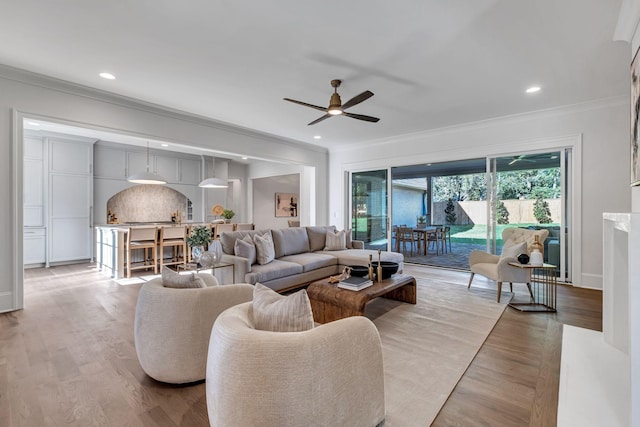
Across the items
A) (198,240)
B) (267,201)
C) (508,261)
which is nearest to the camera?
(198,240)

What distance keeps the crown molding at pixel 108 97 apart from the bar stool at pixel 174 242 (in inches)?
84.7

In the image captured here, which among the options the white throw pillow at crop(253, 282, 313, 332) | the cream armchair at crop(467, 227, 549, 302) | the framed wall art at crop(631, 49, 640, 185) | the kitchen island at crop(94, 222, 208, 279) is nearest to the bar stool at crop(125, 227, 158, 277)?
the kitchen island at crop(94, 222, 208, 279)

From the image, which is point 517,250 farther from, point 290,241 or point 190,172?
point 190,172

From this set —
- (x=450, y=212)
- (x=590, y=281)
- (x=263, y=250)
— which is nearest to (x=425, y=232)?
(x=450, y=212)

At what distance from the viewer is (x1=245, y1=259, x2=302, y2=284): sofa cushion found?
3641 millimetres

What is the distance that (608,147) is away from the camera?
4.19 meters

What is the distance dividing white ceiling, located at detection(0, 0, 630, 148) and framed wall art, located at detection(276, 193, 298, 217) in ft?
17.9

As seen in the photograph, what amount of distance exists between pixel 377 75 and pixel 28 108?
407 centimetres

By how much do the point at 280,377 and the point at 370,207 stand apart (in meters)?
6.16

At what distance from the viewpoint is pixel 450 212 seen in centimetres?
833

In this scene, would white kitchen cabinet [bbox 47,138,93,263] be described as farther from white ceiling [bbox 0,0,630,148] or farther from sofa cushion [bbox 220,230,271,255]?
sofa cushion [bbox 220,230,271,255]

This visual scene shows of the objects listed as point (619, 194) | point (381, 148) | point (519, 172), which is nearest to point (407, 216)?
point (381, 148)

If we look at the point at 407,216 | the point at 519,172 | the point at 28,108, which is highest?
the point at 28,108

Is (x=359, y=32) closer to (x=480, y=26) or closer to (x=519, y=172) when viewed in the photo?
(x=480, y=26)
